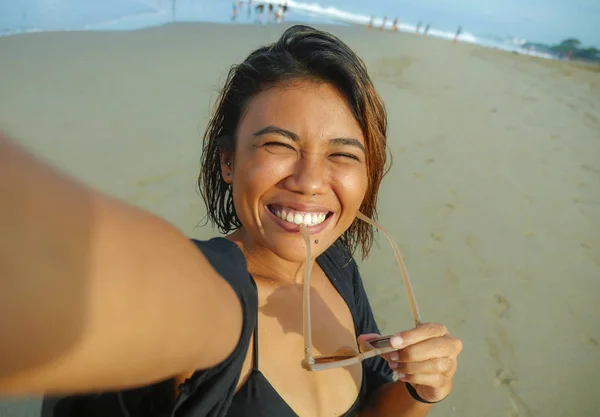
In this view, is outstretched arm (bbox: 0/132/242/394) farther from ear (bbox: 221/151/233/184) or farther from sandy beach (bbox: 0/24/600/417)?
ear (bbox: 221/151/233/184)

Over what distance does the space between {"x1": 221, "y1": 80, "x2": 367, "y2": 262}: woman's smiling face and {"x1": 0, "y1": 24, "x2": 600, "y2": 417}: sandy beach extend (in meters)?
0.64

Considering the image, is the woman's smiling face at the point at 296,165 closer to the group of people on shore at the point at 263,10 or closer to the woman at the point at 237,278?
the woman at the point at 237,278

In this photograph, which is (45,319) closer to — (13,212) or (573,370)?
(13,212)

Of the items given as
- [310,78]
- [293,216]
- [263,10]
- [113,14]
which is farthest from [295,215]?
[263,10]

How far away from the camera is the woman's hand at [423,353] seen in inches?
39.3

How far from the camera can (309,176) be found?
3.97 feet

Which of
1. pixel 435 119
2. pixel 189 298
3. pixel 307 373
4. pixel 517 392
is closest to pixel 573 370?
pixel 517 392

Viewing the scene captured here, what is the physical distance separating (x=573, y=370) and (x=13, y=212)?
317 cm

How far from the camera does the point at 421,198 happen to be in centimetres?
412

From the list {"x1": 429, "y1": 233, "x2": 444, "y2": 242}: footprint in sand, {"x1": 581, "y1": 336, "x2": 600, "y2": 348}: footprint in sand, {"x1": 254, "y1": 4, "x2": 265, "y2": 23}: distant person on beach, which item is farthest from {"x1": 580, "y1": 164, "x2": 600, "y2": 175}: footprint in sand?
{"x1": 254, "y1": 4, "x2": 265, "y2": 23}: distant person on beach

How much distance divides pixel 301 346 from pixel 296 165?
0.56 m

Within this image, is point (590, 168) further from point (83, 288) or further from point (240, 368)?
point (83, 288)

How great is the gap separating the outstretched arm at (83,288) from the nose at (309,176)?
750 mm

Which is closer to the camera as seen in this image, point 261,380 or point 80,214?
point 80,214
